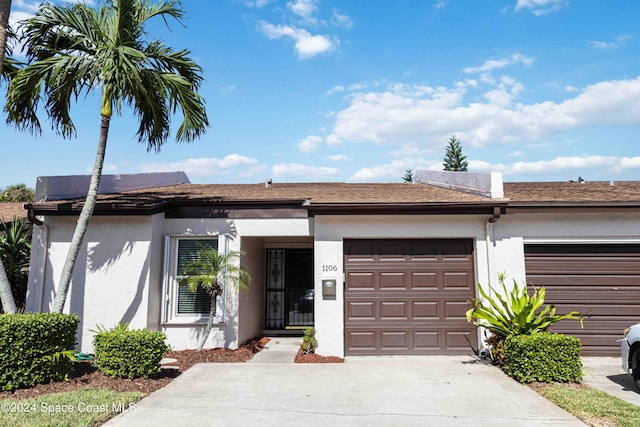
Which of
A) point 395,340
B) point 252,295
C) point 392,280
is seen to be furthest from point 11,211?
point 395,340

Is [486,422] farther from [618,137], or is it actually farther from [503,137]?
[503,137]

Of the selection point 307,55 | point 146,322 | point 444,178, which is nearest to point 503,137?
point 444,178

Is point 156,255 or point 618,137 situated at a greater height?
point 618,137

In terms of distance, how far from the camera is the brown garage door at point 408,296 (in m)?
8.70

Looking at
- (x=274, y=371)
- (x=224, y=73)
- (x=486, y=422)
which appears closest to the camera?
(x=486, y=422)

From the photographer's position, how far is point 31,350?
602 centimetres

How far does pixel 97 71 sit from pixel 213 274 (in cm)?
438

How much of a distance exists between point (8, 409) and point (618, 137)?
1763 centimetres

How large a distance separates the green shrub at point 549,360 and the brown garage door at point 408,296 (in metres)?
1.96

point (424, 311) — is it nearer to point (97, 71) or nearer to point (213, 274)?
point (213, 274)

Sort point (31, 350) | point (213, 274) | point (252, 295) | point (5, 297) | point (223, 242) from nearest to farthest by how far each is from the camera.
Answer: point (31, 350) < point (5, 297) < point (213, 274) < point (223, 242) < point (252, 295)

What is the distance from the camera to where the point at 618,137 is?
14141mm

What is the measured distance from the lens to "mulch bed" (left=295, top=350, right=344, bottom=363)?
26.7 ft

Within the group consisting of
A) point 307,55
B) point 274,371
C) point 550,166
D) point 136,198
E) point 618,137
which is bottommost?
point 274,371
